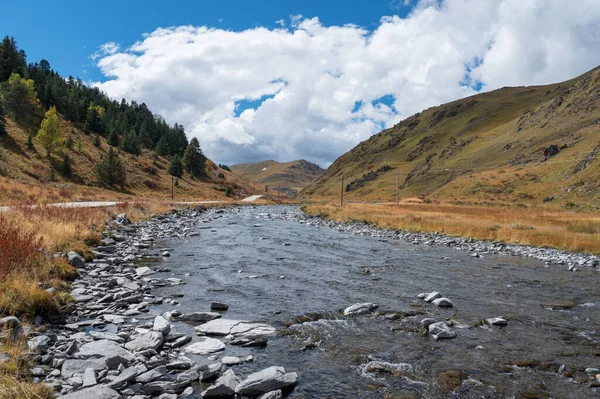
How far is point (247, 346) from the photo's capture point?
878cm

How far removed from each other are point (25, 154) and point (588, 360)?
9989 cm

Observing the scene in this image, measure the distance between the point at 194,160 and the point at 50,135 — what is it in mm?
56268

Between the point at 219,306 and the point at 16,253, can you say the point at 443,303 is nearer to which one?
the point at 219,306

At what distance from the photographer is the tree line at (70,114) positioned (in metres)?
97.1

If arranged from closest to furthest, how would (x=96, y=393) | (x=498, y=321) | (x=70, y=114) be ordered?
(x=96, y=393) < (x=498, y=321) < (x=70, y=114)

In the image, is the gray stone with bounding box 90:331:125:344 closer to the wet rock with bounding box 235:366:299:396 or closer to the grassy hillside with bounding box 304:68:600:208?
the wet rock with bounding box 235:366:299:396

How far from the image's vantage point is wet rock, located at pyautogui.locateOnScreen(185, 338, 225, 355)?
8173 millimetres

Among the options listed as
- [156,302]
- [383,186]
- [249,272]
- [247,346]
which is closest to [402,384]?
[247,346]

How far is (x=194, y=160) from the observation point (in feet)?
451

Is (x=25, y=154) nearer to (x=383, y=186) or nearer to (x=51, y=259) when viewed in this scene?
(x=51, y=259)

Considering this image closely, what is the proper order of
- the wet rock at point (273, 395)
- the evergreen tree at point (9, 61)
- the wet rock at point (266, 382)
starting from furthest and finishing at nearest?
the evergreen tree at point (9, 61)
the wet rock at point (266, 382)
the wet rock at point (273, 395)

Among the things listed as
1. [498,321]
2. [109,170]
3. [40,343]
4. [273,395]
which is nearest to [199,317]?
[40,343]

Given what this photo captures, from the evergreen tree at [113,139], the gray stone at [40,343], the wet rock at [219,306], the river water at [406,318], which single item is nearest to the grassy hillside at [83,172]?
the evergreen tree at [113,139]

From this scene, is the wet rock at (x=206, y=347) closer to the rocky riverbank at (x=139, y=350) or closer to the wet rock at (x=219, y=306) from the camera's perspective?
the rocky riverbank at (x=139, y=350)
